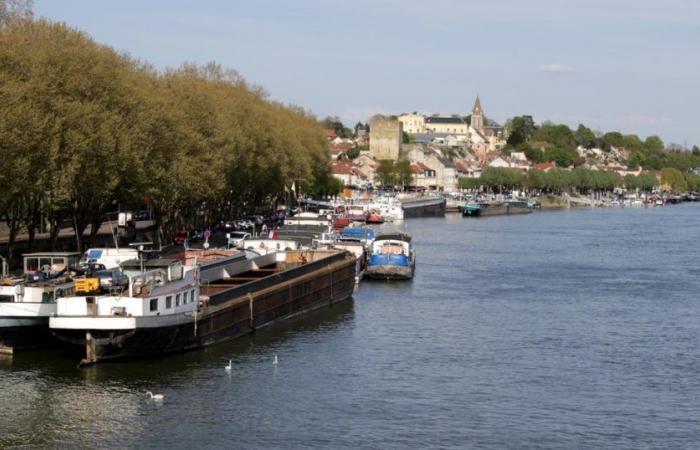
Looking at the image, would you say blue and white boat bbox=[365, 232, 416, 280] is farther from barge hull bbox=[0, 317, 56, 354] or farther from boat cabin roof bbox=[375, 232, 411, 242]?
barge hull bbox=[0, 317, 56, 354]

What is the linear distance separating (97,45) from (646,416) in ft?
130

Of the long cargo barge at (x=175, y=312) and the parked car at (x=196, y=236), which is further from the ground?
the parked car at (x=196, y=236)

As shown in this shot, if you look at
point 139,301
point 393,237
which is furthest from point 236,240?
point 139,301

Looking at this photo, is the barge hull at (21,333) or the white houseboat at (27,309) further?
the barge hull at (21,333)

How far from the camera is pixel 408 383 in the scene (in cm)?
3869

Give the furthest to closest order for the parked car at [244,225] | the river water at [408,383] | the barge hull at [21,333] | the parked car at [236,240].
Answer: the parked car at [244,225] < the parked car at [236,240] < the barge hull at [21,333] < the river water at [408,383]

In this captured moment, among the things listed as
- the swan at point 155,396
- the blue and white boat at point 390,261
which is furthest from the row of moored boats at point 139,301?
the blue and white boat at point 390,261

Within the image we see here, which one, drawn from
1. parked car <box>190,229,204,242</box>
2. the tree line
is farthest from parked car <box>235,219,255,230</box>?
parked car <box>190,229,204,242</box>

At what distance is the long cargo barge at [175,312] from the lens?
38.5 m

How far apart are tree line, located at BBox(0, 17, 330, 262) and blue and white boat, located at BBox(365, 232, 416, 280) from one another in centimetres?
1081

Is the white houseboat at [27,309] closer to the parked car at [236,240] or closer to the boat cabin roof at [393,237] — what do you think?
the parked car at [236,240]

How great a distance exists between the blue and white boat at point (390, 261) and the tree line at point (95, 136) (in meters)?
10.8

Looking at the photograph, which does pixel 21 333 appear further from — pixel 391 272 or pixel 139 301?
pixel 391 272

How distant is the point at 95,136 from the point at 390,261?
20319mm
